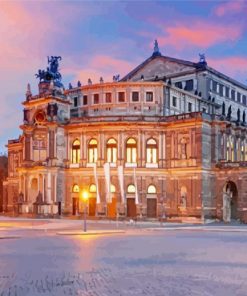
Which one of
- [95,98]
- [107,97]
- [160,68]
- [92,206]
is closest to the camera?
[92,206]

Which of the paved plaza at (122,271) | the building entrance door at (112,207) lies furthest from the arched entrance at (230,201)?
the paved plaza at (122,271)

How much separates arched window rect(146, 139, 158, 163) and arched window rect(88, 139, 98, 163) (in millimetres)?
8122

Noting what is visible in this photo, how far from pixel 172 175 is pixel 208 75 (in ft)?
71.5

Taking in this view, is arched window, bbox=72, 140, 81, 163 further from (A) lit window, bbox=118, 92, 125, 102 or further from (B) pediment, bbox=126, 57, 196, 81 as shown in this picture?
(B) pediment, bbox=126, 57, 196, 81

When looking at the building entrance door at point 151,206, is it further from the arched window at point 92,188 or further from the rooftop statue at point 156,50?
the rooftop statue at point 156,50

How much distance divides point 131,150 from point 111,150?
312cm

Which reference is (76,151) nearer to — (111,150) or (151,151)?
(111,150)

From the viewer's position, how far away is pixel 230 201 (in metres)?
81.8

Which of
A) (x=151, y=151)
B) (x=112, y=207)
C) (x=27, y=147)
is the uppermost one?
(x=27, y=147)

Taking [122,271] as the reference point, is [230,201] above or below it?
above

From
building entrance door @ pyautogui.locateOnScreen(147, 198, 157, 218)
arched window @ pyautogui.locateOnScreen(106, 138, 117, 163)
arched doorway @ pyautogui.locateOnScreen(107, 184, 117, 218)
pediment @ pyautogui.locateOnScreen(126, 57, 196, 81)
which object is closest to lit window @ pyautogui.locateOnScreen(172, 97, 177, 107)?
pediment @ pyautogui.locateOnScreen(126, 57, 196, 81)

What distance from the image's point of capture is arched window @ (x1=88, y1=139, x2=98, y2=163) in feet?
280

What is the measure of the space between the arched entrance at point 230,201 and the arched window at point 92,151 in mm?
20366

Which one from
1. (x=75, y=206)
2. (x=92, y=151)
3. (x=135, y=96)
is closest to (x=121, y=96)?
(x=135, y=96)
